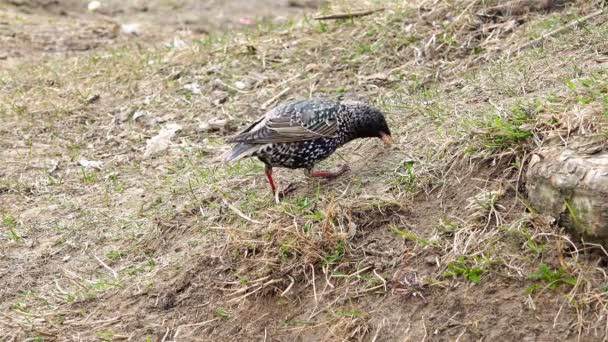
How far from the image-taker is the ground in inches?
176

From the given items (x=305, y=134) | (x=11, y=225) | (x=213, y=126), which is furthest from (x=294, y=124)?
(x=11, y=225)

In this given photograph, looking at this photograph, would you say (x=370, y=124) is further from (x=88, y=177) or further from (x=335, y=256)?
(x=88, y=177)

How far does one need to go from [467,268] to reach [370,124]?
4.86 ft

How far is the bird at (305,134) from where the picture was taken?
5.41 meters

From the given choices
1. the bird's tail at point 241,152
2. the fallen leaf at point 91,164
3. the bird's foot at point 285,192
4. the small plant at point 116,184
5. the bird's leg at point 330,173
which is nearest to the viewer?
the bird's tail at point 241,152

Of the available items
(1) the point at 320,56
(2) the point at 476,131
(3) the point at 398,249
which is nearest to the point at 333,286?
(3) the point at 398,249

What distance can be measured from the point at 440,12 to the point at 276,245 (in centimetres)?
344

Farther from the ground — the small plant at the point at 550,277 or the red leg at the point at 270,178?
the small plant at the point at 550,277

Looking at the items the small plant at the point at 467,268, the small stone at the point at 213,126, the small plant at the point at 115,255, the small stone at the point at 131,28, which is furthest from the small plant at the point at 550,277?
the small stone at the point at 131,28

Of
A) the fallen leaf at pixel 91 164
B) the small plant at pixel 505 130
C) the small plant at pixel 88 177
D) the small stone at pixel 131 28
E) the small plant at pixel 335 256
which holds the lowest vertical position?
the small stone at pixel 131 28

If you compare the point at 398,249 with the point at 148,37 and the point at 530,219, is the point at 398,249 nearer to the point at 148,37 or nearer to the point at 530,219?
the point at 530,219

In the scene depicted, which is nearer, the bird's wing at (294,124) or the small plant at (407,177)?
the small plant at (407,177)

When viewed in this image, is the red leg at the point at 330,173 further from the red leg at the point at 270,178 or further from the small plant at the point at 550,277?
the small plant at the point at 550,277

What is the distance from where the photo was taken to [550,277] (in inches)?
168
